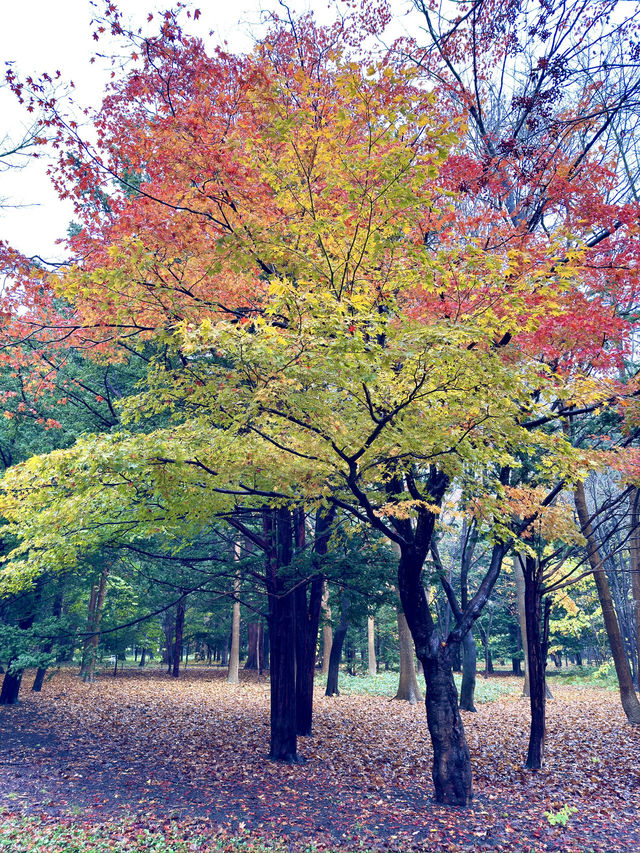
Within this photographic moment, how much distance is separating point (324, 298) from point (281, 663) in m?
7.50

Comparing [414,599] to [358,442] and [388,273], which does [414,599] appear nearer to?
[358,442]

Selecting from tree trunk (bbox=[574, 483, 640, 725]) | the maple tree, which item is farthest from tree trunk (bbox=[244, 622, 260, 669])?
the maple tree

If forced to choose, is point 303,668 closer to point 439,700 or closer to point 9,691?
point 439,700

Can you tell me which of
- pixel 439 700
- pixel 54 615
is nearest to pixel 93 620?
pixel 54 615

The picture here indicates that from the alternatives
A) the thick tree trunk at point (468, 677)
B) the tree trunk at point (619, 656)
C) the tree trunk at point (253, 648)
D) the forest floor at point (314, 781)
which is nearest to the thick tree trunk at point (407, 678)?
the thick tree trunk at point (468, 677)

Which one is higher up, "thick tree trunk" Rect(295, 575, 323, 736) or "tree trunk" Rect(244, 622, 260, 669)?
"thick tree trunk" Rect(295, 575, 323, 736)

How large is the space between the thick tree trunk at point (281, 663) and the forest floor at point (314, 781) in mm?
458

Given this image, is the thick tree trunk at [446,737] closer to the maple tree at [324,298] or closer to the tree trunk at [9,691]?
the maple tree at [324,298]

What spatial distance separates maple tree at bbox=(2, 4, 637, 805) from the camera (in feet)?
15.7

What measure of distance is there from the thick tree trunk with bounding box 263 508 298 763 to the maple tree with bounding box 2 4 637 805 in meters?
2.55

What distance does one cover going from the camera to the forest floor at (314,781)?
5.81 meters

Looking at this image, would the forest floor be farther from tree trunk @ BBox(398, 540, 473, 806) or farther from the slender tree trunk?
the slender tree trunk

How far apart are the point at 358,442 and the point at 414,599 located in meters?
3.13

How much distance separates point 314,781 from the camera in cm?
797
